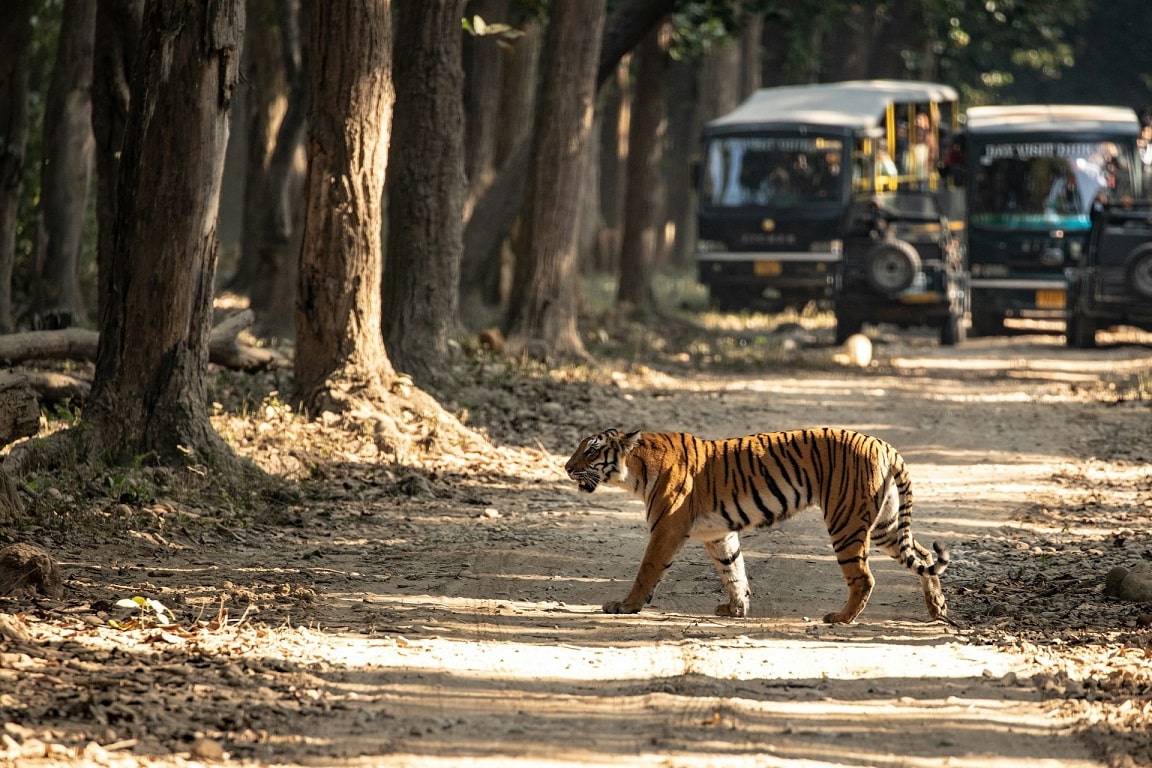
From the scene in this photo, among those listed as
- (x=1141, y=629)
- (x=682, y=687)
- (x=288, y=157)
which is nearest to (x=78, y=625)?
(x=682, y=687)

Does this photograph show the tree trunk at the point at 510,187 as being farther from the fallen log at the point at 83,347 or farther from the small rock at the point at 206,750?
the small rock at the point at 206,750

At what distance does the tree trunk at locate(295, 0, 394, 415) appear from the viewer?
456 inches

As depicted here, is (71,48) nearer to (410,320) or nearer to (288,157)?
(288,157)

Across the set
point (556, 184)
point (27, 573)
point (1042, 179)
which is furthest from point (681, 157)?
point (27, 573)

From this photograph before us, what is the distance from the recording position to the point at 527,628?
7051mm

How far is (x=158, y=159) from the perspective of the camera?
31.0 ft

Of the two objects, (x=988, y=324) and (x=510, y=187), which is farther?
(x=988, y=324)

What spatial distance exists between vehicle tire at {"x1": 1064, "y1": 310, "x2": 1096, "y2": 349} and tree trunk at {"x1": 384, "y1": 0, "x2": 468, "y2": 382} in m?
10.3

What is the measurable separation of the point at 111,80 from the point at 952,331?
12745 mm

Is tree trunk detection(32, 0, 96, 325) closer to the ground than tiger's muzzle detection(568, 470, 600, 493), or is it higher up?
higher up

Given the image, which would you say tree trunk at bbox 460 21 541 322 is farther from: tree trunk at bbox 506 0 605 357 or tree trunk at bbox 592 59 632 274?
tree trunk at bbox 592 59 632 274

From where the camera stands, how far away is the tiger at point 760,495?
7117 mm

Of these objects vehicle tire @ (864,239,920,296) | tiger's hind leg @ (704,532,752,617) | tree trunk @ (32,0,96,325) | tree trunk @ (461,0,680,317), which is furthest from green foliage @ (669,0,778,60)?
tiger's hind leg @ (704,532,752,617)

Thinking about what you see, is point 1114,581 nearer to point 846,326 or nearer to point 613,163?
Result: point 846,326
